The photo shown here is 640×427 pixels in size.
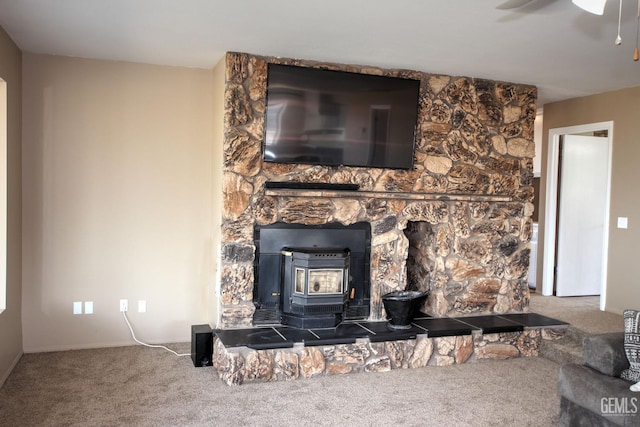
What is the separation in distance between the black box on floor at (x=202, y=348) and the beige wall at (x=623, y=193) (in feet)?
13.2

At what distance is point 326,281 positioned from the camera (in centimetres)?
441

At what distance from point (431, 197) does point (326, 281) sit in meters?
1.26

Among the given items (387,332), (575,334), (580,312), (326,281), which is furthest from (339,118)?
(580,312)

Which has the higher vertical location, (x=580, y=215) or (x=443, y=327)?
(x=580, y=215)

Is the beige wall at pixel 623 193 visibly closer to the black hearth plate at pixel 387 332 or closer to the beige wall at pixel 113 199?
the black hearth plate at pixel 387 332

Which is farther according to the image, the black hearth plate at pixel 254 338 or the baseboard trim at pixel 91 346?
the baseboard trim at pixel 91 346

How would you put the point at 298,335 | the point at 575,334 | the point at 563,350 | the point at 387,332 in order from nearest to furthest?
the point at 298,335
the point at 387,332
the point at 563,350
the point at 575,334

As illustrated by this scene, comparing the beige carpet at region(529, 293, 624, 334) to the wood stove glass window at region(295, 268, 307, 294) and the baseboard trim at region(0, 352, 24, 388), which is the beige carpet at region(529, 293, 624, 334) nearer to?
the wood stove glass window at region(295, 268, 307, 294)

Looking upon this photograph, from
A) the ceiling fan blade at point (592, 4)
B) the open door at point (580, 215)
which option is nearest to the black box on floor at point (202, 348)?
the ceiling fan blade at point (592, 4)

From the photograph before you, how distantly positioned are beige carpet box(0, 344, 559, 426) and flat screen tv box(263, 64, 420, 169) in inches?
71.1

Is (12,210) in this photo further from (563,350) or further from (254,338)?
(563,350)

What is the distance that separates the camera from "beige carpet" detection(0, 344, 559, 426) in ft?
10.8

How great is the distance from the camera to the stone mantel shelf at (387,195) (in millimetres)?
4383

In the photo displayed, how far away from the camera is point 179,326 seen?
4.89 metres
